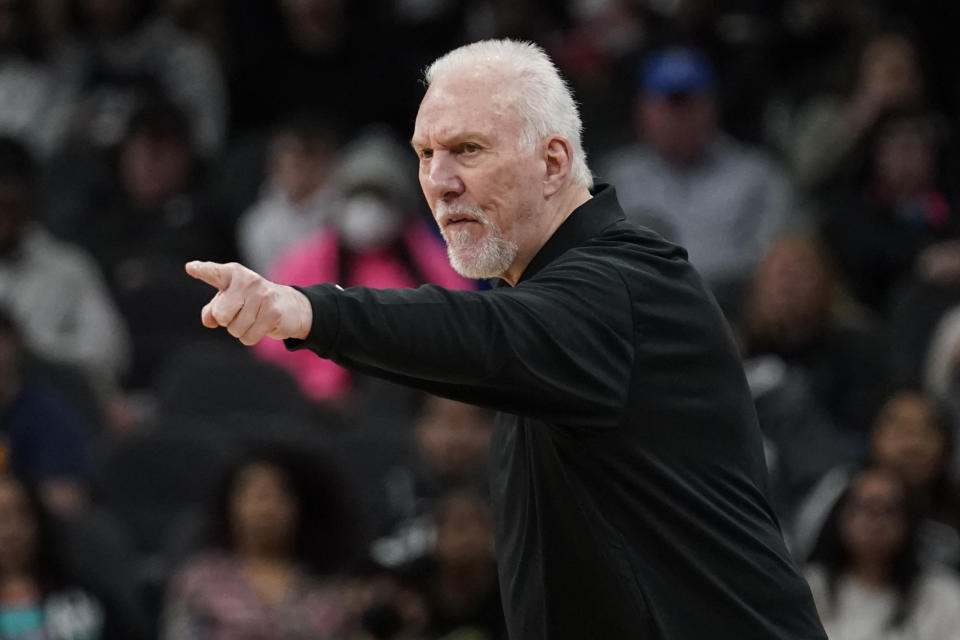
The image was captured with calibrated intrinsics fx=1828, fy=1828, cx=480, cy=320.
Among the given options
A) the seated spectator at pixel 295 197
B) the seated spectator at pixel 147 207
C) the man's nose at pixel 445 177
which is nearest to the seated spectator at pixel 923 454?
the seated spectator at pixel 295 197

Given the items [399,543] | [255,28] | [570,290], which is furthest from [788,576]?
[255,28]

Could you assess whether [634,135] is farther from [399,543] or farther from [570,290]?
[570,290]

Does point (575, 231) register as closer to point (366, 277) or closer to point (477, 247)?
point (477, 247)

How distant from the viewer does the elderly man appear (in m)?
2.79

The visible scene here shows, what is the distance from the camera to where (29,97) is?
418 inches

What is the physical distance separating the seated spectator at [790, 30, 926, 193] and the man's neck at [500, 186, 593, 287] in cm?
584

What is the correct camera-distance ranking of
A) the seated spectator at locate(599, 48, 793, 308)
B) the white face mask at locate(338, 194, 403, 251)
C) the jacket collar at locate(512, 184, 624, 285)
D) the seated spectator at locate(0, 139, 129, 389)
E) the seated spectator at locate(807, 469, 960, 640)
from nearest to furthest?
the jacket collar at locate(512, 184, 624, 285) → the seated spectator at locate(807, 469, 960, 640) → the seated spectator at locate(0, 139, 129, 389) → the white face mask at locate(338, 194, 403, 251) → the seated spectator at locate(599, 48, 793, 308)

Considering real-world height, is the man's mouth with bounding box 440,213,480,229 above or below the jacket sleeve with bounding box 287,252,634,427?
A: above

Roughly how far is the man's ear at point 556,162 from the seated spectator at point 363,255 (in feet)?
17.5

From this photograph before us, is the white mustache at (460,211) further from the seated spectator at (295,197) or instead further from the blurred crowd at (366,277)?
the seated spectator at (295,197)

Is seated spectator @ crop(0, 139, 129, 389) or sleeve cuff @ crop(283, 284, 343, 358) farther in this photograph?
seated spectator @ crop(0, 139, 129, 389)

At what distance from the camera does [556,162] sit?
123 inches

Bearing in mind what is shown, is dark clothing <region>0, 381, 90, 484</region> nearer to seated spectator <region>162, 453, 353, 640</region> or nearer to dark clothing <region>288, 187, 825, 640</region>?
seated spectator <region>162, 453, 353, 640</region>

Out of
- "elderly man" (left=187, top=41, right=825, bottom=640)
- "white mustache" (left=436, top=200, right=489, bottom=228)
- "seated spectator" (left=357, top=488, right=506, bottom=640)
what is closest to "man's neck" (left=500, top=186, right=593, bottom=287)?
"elderly man" (left=187, top=41, right=825, bottom=640)
